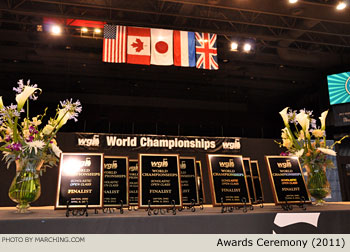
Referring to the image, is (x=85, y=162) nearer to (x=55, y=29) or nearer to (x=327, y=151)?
(x=327, y=151)

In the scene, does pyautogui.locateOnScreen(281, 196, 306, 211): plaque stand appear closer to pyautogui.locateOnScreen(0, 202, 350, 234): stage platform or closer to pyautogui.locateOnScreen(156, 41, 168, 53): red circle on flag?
pyautogui.locateOnScreen(0, 202, 350, 234): stage platform

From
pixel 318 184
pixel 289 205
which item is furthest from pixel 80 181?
pixel 318 184

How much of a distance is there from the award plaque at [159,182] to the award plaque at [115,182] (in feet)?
0.55

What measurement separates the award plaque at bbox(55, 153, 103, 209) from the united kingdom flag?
4.17m

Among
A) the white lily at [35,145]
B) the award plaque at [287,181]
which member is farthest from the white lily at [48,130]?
the award plaque at [287,181]

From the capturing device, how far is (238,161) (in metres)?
2.29

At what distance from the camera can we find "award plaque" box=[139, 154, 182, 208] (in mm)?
1934

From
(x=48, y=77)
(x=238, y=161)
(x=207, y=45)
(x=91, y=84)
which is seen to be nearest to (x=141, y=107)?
(x=91, y=84)

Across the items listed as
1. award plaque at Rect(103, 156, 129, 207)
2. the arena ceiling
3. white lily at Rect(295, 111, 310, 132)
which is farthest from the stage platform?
the arena ceiling

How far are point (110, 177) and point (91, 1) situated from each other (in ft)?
15.6

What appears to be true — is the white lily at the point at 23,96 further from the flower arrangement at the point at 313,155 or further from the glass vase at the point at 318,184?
the glass vase at the point at 318,184
